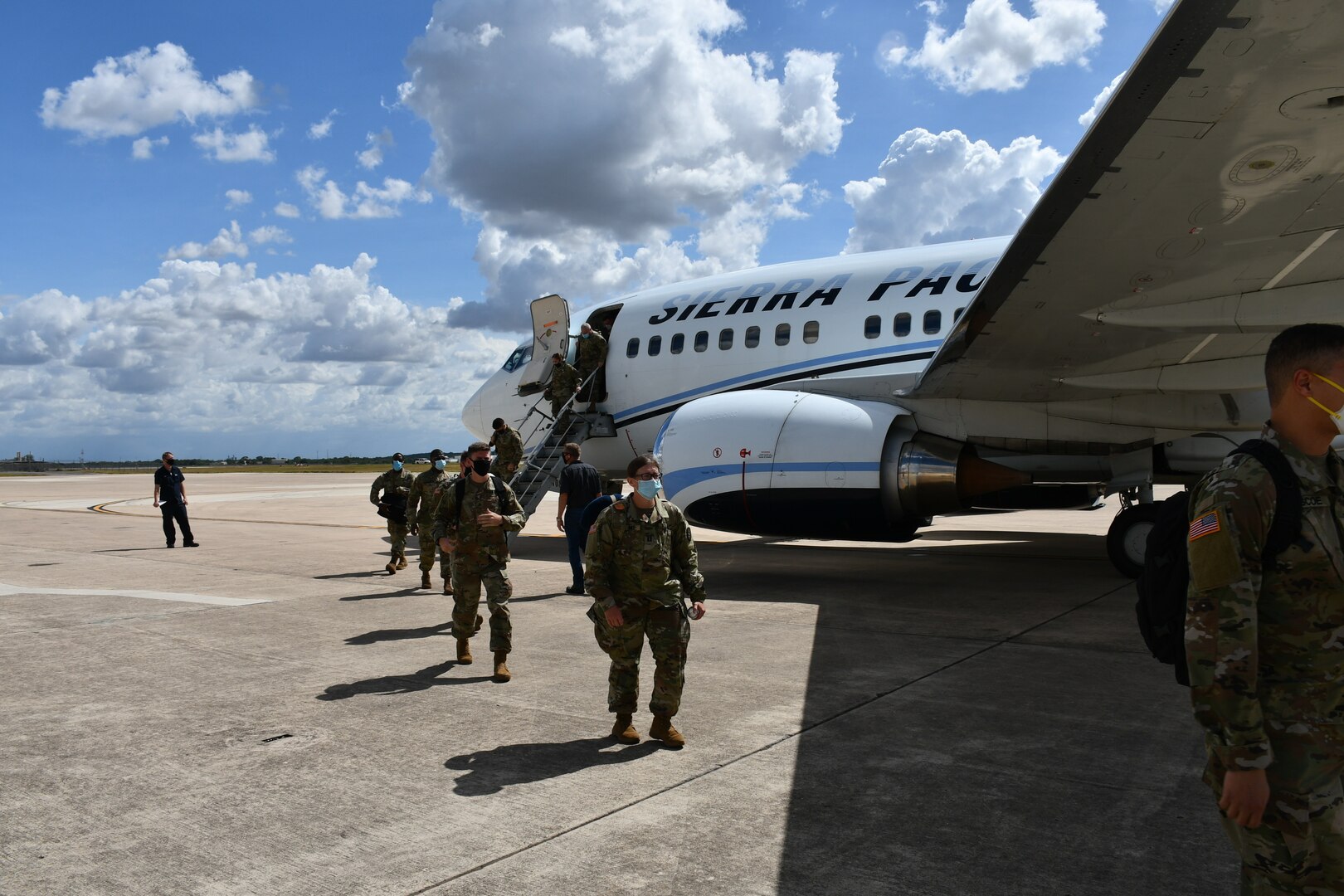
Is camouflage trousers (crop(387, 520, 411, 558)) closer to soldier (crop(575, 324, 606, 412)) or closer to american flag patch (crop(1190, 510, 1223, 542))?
soldier (crop(575, 324, 606, 412))

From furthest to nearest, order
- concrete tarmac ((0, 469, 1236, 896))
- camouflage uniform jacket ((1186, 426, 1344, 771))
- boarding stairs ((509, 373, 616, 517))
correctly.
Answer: boarding stairs ((509, 373, 616, 517))
concrete tarmac ((0, 469, 1236, 896))
camouflage uniform jacket ((1186, 426, 1344, 771))

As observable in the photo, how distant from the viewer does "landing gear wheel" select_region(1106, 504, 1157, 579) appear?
11.0 metres

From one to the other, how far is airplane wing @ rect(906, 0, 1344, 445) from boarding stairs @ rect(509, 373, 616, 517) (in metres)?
5.74

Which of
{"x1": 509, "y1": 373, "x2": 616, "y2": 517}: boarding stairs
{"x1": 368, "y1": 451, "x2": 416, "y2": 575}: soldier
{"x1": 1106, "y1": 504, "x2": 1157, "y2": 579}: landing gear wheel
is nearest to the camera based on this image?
{"x1": 1106, "y1": 504, "x2": 1157, "y2": 579}: landing gear wheel

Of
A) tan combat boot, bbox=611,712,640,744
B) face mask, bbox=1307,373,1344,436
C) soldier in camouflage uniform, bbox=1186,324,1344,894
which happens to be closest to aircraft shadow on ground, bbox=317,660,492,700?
tan combat boot, bbox=611,712,640,744

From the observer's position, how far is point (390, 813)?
4.18m

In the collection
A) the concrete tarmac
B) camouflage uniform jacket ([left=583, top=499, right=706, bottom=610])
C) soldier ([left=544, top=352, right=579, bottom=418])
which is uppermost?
soldier ([left=544, top=352, right=579, bottom=418])

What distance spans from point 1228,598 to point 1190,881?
1.66 metres

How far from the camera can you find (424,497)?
11.0m

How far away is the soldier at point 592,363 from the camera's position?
15531 mm

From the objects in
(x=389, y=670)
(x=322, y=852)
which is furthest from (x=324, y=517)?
→ (x=322, y=852)

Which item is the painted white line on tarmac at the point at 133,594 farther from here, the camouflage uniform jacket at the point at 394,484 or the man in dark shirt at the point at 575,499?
the man in dark shirt at the point at 575,499

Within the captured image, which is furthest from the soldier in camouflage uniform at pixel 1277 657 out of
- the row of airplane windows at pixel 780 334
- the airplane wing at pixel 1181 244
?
the row of airplane windows at pixel 780 334

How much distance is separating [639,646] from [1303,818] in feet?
11.1
